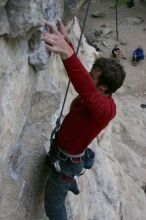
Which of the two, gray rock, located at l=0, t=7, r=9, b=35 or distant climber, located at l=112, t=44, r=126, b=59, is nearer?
gray rock, located at l=0, t=7, r=9, b=35

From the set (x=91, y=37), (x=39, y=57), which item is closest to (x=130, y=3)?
(x=91, y=37)

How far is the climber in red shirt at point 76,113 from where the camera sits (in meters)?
2.99

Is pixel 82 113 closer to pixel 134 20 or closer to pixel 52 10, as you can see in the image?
pixel 52 10

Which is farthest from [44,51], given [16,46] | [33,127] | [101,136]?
[101,136]

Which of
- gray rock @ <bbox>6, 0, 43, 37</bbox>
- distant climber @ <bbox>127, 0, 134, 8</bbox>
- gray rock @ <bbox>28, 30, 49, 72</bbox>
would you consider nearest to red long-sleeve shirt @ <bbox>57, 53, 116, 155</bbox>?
gray rock @ <bbox>28, 30, 49, 72</bbox>

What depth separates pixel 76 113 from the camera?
352 cm

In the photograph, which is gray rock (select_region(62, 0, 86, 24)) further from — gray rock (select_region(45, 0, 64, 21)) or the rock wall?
gray rock (select_region(45, 0, 64, 21))

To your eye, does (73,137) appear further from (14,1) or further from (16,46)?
(14,1)

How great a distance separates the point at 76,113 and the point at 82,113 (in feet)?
0.20

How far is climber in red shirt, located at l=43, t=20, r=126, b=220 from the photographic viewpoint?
2.99m

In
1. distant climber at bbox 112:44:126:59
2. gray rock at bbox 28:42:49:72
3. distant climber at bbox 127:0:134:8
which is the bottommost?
distant climber at bbox 127:0:134:8

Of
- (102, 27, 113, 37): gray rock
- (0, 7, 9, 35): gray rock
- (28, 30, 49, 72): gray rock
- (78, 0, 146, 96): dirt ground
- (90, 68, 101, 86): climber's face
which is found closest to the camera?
(0, 7, 9, 35): gray rock

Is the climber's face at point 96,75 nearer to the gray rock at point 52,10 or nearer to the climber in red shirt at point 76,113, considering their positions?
the climber in red shirt at point 76,113

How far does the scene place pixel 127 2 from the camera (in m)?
17.6
